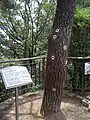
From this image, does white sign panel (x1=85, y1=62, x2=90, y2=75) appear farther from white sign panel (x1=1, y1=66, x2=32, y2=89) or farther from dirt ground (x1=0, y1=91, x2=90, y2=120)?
white sign panel (x1=1, y1=66, x2=32, y2=89)

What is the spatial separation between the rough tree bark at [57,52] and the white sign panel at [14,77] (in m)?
0.51

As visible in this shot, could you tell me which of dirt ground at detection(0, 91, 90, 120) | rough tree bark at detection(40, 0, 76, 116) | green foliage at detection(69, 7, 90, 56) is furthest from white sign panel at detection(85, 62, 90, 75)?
rough tree bark at detection(40, 0, 76, 116)

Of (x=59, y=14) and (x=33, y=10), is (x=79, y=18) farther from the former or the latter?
(x=33, y=10)

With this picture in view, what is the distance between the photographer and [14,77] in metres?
3.01

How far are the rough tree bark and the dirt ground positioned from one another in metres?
0.32

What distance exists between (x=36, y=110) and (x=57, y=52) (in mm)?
1190

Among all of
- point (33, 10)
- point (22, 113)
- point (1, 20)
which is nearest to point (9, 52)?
point (1, 20)

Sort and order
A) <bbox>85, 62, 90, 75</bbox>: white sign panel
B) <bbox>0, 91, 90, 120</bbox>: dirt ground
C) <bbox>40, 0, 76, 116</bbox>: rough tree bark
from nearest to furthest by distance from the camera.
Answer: <bbox>40, 0, 76, 116</bbox>: rough tree bark → <bbox>0, 91, 90, 120</bbox>: dirt ground → <bbox>85, 62, 90, 75</bbox>: white sign panel

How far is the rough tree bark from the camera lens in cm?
334

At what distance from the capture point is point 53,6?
891 cm

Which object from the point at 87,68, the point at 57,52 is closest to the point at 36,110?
the point at 57,52

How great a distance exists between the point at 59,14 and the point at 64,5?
0.53 feet

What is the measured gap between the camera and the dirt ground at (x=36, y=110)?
3.65 m

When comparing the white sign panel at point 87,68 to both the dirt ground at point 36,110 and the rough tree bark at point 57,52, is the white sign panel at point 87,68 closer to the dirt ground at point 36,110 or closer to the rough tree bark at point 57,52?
the dirt ground at point 36,110
